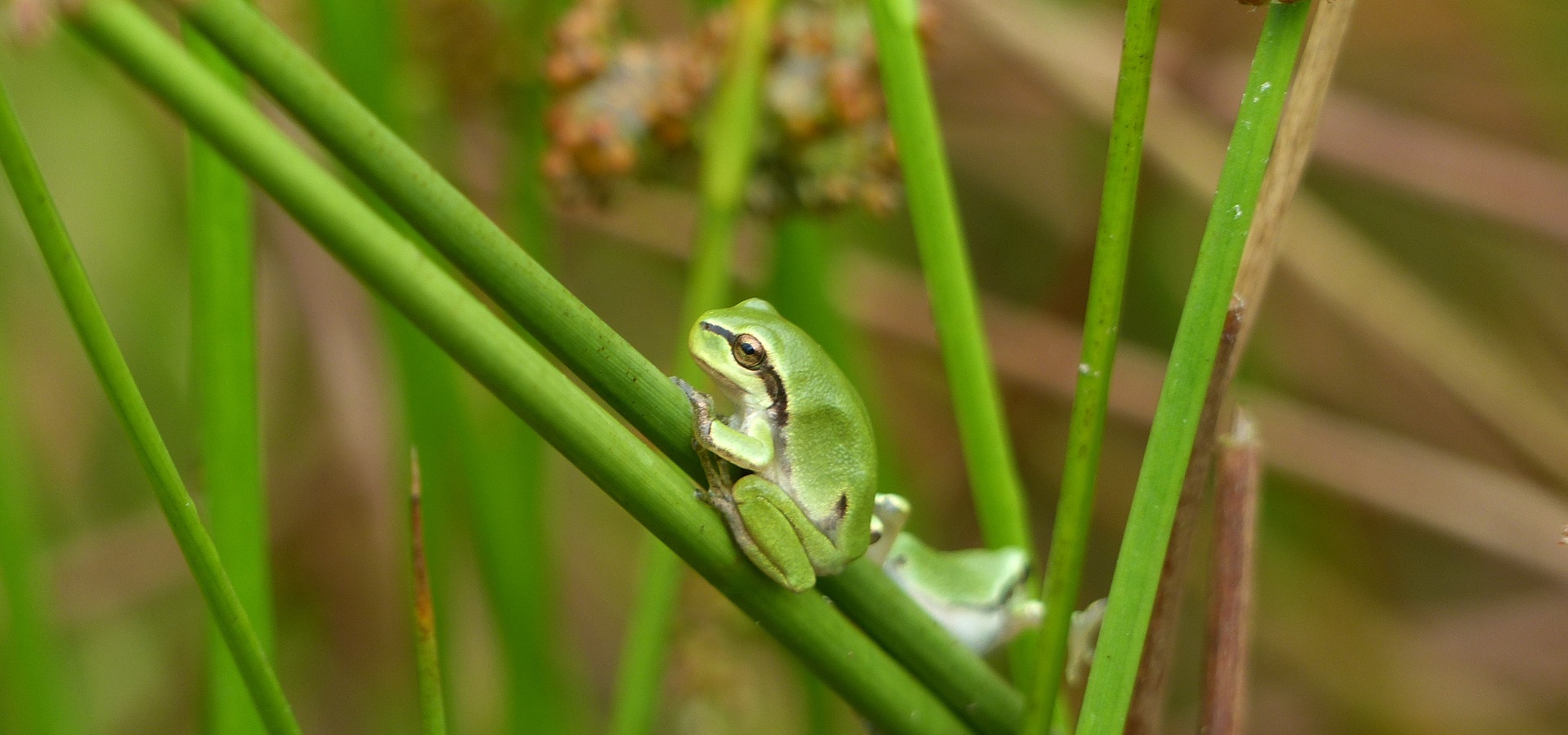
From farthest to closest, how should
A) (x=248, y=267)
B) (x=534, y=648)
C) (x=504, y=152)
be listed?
(x=504, y=152) < (x=534, y=648) < (x=248, y=267)

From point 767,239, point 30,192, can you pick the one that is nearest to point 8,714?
point 767,239

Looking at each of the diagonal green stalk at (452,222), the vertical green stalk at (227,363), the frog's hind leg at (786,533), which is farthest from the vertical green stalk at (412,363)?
the diagonal green stalk at (452,222)

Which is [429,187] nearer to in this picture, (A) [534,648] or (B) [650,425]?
(B) [650,425]

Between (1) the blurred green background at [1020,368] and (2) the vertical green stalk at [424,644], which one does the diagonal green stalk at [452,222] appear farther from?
(1) the blurred green background at [1020,368]

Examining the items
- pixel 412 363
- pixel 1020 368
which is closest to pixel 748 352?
pixel 412 363

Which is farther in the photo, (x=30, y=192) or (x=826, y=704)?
(x=826, y=704)

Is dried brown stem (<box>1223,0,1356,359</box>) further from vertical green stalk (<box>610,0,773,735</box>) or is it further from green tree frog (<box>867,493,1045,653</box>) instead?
vertical green stalk (<box>610,0,773,735</box>)
